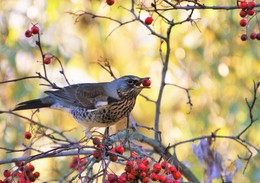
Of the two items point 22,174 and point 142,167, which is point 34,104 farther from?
point 142,167

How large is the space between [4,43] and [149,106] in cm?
174

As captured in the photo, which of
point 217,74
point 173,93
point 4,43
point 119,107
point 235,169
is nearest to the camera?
point 235,169

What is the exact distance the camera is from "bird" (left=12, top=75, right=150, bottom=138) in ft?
11.8

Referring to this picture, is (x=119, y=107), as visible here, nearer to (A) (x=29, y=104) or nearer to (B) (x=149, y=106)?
(A) (x=29, y=104)

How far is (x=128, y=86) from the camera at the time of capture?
3582 millimetres

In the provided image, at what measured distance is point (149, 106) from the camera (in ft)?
20.2

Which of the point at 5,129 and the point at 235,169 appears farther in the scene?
the point at 5,129

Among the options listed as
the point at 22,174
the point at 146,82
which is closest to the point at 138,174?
the point at 22,174

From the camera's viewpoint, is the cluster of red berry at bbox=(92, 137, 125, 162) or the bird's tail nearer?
the cluster of red berry at bbox=(92, 137, 125, 162)

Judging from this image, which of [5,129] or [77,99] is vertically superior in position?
[77,99]

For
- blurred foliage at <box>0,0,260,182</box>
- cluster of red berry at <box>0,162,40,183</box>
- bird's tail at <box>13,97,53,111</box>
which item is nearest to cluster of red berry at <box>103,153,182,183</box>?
cluster of red berry at <box>0,162,40,183</box>

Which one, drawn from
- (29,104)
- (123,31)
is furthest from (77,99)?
(123,31)

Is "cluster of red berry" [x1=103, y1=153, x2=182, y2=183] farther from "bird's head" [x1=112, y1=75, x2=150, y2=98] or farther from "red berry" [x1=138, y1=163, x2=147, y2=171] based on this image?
"bird's head" [x1=112, y1=75, x2=150, y2=98]

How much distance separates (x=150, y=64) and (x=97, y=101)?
189 centimetres
